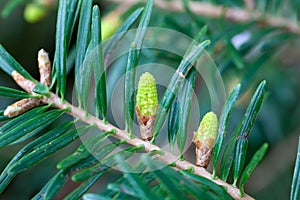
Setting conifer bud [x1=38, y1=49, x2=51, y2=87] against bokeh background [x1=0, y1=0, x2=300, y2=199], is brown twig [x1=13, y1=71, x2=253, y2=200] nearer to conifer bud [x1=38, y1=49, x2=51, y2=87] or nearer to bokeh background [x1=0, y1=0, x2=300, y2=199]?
conifer bud [x1=38, y1=49, x2=51, y2=87]

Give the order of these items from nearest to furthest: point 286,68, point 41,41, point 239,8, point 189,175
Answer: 1. point 189,175
2. point 239,8
3. point 286,68
4. point 41,41

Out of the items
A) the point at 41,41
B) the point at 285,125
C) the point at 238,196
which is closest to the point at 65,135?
the point at 238,196

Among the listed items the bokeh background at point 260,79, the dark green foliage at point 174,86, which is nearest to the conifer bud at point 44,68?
the dark green foliage at point 174,86

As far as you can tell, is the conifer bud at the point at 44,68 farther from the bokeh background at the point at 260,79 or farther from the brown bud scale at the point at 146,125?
the bokeh background at the point at 260,79

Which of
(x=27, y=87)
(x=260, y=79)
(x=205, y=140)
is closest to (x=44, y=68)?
(x=27, y=87)

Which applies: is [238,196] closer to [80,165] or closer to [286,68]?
[80,165]

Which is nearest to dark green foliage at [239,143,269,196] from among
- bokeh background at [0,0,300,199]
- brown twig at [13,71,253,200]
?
brown twig at [13,71,253,200]
